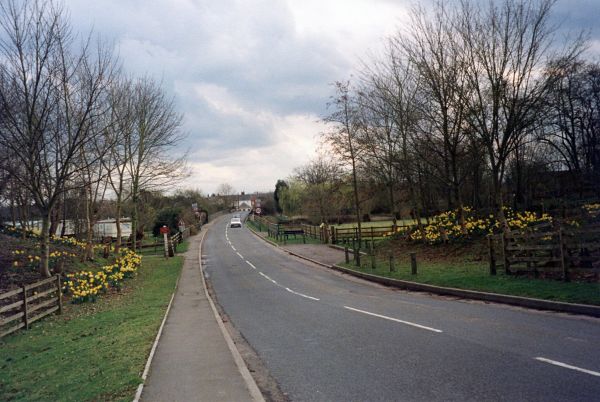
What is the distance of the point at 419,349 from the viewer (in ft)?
26.9

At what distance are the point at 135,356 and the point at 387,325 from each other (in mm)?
4919

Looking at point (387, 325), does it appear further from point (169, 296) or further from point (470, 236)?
point (470, 236)

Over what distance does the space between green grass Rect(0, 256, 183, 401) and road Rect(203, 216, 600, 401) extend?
2.15 metres

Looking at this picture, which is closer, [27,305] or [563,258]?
[563,258]

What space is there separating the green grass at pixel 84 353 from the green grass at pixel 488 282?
350 inches

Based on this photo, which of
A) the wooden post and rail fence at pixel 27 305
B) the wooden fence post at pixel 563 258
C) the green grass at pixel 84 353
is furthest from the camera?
the wooden fence post at pixel 563 258

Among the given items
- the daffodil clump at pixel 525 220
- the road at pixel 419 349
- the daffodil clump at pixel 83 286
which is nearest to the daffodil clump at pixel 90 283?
the daffodil clump at pixel 83 286

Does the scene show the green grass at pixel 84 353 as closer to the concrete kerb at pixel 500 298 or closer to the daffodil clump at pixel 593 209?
the concrete kerb at pixel 500 298

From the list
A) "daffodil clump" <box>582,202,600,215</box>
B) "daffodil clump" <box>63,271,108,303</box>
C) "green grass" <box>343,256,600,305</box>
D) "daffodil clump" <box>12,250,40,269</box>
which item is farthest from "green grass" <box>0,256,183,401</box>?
"daffodil clump" <box>582,202,600,215</box>

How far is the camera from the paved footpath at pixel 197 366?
6363 mm

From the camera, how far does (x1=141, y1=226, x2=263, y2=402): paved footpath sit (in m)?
6.36

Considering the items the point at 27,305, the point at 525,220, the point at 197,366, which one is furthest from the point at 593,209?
the point at 27,305

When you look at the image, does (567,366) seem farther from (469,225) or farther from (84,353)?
(469,225)

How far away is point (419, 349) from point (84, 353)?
623 cm
